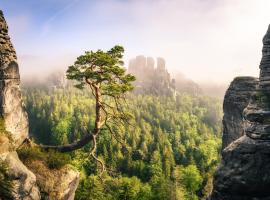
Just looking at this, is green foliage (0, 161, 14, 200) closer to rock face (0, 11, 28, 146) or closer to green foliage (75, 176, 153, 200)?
rock face (0, 11, 28, 146)

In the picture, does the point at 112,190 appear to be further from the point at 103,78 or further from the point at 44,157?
the point at 103,78

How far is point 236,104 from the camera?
149 feet

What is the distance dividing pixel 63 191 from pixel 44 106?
145 meters

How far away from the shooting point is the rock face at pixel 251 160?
75.9ft

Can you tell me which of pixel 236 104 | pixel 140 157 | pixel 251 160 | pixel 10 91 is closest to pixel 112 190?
pixel 236 104

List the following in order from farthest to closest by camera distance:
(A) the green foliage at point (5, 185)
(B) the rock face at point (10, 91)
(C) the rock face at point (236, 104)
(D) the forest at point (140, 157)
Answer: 1. (D) the forest at point (140, 157)
2. (C) the rock face at point (236, 104)
3. (B) the rock face at point (10, 91)
4. (A) the green foliage at point (5, 185)

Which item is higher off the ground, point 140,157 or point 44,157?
point 44,157

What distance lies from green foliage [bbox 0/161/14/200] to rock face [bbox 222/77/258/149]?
102 ft

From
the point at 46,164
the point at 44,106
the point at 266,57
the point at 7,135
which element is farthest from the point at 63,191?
the point at 44,106

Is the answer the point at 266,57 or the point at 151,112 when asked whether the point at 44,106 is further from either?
the point at 266,57

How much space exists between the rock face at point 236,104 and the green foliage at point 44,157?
84.6ft

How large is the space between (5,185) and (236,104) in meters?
33.9

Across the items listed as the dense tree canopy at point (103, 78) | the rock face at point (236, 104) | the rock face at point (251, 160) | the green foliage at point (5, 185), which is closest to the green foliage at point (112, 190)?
the rock face at point (236, 104)

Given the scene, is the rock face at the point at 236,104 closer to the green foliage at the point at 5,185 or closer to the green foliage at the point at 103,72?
the green foliage at the point at 103,72
